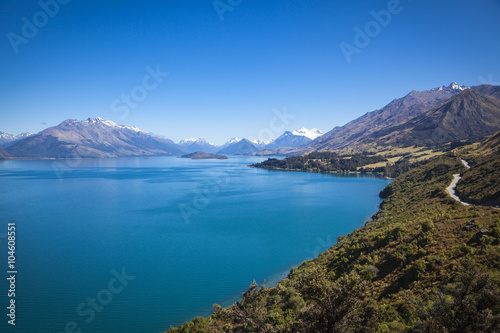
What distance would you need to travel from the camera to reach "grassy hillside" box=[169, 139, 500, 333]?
10.8 meters

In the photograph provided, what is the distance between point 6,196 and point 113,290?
9605 cm

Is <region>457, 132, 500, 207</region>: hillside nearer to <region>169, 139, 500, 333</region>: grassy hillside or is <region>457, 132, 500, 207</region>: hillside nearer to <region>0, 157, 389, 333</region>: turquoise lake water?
<region>169, 139, 500, 333</region>: grassy hillside

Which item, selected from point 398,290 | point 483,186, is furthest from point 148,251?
point 483,186

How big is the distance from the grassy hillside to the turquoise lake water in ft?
33.4

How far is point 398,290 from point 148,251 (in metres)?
42.6

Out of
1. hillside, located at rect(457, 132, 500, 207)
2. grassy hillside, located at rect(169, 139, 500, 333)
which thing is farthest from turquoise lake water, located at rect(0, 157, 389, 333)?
hillside, located at rect(457, 132, 500, 207)

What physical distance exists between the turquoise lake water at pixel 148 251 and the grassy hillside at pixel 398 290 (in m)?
10.2

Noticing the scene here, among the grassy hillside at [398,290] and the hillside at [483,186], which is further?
the hillside at [483,186]

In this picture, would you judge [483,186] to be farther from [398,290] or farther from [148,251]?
[148,251]

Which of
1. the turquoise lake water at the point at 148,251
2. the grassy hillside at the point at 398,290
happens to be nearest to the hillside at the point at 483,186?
the grassy hillside at the point at 398,290

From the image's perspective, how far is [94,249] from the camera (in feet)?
160

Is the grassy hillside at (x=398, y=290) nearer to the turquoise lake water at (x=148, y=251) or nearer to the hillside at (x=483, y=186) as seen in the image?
the turquoise lake water at (x=148, y=251)

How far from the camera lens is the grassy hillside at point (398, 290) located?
1076cm

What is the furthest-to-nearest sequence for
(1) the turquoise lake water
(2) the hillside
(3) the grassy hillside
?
(2) the hillside
(1) the turquoise lake water
(3) the grassy hillside
